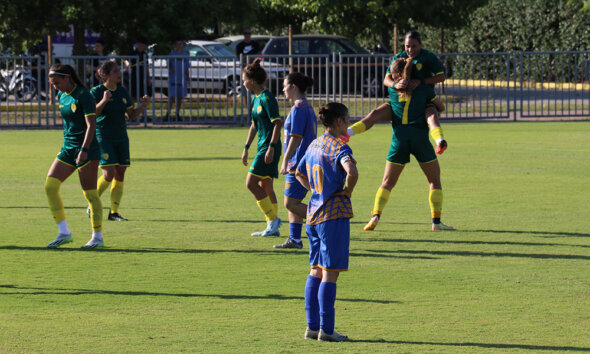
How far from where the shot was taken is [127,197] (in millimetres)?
13680

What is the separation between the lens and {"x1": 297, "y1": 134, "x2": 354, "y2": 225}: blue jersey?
6.64m

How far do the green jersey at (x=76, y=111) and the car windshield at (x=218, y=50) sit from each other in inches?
965

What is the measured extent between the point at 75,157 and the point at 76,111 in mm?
432

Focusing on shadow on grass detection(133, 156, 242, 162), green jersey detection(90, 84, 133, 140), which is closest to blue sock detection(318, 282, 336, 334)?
green jersey detection(90, 84, 133, 140)

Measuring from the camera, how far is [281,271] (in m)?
8.88

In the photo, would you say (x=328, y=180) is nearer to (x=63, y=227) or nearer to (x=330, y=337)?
(x=330, y=337)

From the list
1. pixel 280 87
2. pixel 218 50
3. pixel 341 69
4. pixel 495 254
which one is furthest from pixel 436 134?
pixel 218 50

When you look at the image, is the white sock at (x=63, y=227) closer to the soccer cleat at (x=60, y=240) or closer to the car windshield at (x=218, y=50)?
the soccer cleat at (x=60, y=240)

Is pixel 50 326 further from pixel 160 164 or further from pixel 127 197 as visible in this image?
pixel 160 164

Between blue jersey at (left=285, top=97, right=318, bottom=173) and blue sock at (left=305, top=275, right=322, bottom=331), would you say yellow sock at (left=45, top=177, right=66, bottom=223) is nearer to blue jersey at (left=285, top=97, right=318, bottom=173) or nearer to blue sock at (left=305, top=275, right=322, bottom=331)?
blue jersey at (left=285, top=97, right=318, bottom=173)

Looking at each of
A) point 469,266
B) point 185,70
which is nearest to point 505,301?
point 469,266

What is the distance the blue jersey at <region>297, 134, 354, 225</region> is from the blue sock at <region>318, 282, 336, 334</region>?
1.36 ft

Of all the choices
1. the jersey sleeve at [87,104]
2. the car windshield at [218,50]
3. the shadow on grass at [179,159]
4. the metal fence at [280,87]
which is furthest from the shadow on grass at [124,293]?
the car windshield at [218,50]

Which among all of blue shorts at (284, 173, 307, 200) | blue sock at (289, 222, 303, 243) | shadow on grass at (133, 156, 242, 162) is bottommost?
blue sock at (289, 222, 303, 243)
